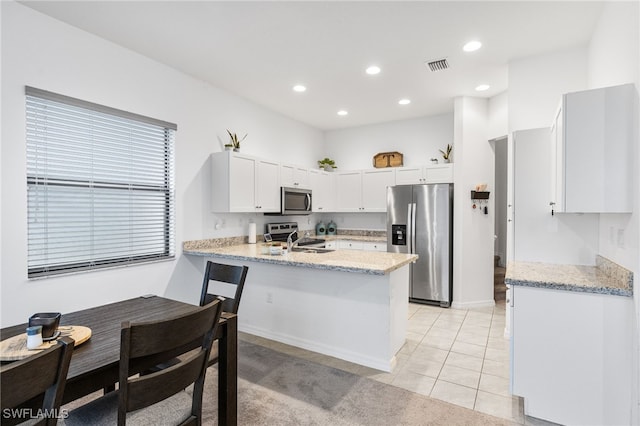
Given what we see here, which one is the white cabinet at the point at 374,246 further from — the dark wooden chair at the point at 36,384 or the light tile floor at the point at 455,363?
the dark wooden chair at the point at 36,384

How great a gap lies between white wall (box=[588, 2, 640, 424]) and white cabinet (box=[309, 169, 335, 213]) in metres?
3.66

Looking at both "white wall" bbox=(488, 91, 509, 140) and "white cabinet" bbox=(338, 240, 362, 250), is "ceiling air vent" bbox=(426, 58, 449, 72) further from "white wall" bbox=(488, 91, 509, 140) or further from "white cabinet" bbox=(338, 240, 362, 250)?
"white cabinet" bbox=(338, 240, 362, 250)

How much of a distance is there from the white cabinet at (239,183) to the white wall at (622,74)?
346 cm

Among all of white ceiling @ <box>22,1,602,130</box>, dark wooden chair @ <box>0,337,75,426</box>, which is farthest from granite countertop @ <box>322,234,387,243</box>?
dark wooden chair @ <box>0,337,75,426</box>

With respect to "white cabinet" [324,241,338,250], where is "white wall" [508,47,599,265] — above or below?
above

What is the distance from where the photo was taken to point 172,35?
9.43ft

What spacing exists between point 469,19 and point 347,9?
3.29 ft

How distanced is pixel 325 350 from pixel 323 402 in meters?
0.77

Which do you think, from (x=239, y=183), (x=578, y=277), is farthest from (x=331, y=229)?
(x=578, y=277)

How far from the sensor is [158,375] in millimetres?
1275

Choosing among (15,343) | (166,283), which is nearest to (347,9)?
(15,343)

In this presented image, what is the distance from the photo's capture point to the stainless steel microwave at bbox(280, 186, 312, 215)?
4.69 m

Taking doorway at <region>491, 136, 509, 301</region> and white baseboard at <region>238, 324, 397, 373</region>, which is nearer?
white baseboard at <region>238, 324, 397, 373</region>

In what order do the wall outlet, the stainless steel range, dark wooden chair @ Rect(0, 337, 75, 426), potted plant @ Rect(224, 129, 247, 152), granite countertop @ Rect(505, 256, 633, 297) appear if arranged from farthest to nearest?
the stainless steel range
potted plant @ Rect(224, 129, 247, 152)
the wall outlet
granite countertop @ Rect(505, 256, 633, 297)
dark wooden chair @ Rect(0, 337, 75, 426)
